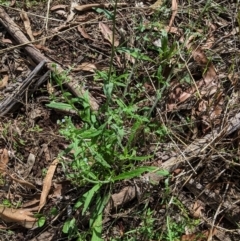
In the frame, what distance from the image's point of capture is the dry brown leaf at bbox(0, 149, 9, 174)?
9.27 feet

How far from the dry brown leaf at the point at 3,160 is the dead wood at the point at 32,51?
544 millimetres

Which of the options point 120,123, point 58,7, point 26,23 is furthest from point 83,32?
point 120,123

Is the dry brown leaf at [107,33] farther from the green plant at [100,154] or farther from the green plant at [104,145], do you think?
the green plant at [100,154]

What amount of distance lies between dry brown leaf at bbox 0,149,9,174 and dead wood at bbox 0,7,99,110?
1.79ft

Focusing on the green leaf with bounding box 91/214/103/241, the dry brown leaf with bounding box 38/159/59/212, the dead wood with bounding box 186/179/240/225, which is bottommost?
the dead wood with bounding box 186/179/240/225

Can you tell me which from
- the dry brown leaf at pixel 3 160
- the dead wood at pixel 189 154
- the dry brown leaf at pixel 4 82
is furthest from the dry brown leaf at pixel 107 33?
the dry brown leaf at pixel 3 160

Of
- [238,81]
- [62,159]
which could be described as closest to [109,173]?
[62,159]

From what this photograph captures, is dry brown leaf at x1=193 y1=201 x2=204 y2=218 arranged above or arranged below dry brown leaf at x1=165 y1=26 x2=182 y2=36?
below

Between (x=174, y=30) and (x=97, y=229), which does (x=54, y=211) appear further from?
(x=174, y=30)

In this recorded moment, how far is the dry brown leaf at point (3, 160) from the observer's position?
282 cm

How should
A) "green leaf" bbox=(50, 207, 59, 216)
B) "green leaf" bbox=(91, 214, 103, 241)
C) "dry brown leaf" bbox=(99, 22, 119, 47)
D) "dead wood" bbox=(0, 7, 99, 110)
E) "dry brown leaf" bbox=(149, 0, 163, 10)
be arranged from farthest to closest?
"dry brown leaf" bbox=(149, 0, 163, 10)
"dry brown leaf" bbox=(99, 22, 119, 47)
"dead wood" bbox=(0, 7, 99, 110)
"green leaf" bbox=(50, 207, 59, 216)
"green leaf" bbox=(91, 214, 103, 241)

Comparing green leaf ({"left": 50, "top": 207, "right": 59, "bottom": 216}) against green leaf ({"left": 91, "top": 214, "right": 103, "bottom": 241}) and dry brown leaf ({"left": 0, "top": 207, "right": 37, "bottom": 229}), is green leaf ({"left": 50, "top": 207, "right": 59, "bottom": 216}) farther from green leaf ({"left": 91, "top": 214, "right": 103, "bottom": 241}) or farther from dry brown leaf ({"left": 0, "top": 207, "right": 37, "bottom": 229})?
green leaf ({"left": 91, "top": 214, "right": 103, "bottom": 241})

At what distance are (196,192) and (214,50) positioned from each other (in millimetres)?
987

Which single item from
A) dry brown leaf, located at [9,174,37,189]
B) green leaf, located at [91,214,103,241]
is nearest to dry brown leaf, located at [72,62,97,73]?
dry brown leaf, located at [9,174,37,189]
